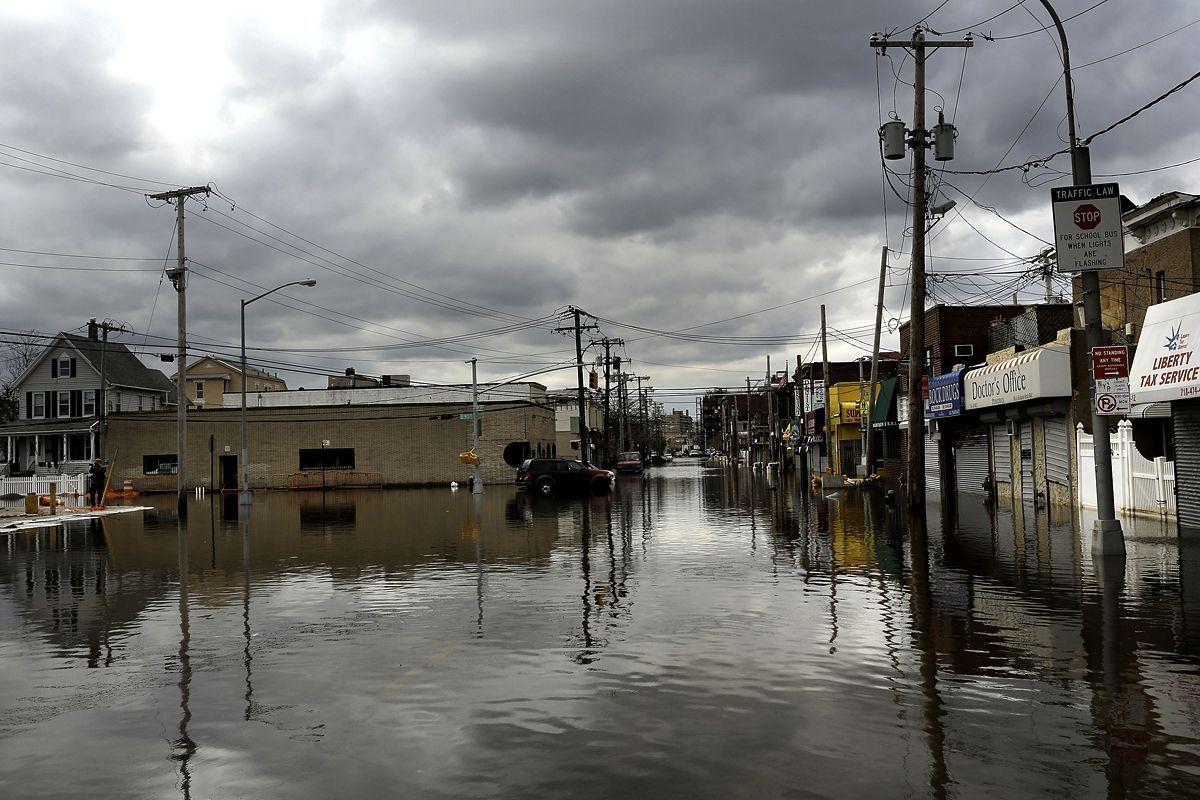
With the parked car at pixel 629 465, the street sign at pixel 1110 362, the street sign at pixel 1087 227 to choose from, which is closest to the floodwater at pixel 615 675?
the street sign at pixel 1110 362

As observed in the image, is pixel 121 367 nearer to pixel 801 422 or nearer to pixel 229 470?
pixel 229 470

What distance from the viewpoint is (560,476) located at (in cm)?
4588

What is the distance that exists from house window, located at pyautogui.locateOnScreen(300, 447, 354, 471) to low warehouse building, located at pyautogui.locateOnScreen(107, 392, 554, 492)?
0.07m

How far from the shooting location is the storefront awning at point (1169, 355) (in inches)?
695

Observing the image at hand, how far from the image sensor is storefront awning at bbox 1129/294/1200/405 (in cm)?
1766

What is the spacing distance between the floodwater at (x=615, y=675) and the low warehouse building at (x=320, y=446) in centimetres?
4617

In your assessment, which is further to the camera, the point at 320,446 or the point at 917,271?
the point at 320,446

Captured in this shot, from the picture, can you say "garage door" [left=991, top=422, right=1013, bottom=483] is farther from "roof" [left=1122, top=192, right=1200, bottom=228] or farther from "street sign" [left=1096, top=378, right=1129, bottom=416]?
"street sign" [left=1096, top=378, right=1129, bottom=416]

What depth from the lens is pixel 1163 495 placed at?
72.3ft

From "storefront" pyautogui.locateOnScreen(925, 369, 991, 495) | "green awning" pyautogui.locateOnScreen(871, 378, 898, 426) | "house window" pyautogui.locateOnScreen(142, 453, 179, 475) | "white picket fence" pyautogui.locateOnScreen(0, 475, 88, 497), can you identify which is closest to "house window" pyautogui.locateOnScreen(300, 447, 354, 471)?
"house window" pyautogui.locateOnScreen(142, 453, 179, 475)

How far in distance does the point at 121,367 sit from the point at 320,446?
17.3 meters

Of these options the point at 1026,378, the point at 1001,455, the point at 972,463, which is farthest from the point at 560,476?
the point at 1026,378

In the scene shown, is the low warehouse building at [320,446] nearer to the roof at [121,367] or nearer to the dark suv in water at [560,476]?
the roof at [121,367]

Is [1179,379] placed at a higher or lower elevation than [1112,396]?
higher
